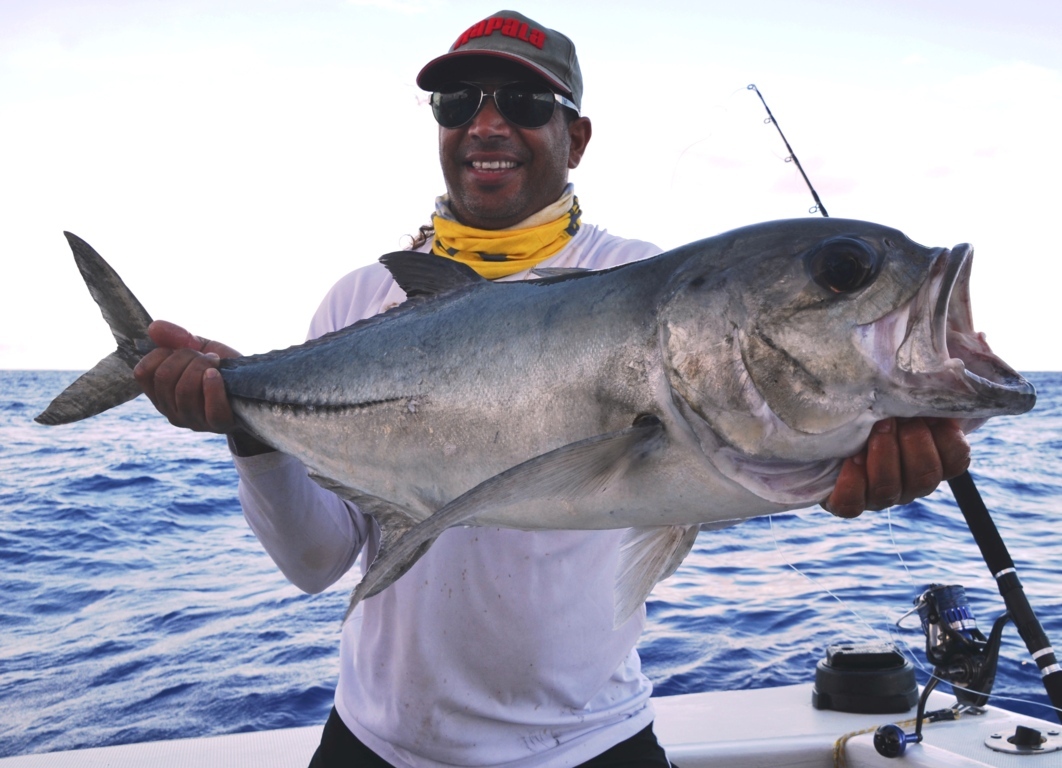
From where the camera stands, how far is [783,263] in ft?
5.28

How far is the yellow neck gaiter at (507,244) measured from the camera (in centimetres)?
270

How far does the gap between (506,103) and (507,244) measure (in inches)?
18.1

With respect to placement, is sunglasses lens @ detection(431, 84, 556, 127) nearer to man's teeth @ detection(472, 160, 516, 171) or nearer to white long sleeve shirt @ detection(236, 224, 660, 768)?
man's teeth @ detection(472, 160, 516, 171)

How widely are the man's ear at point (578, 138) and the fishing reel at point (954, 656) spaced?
2.32m

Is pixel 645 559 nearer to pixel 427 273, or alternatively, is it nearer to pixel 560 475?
pixel 560 475

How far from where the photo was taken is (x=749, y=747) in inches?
140

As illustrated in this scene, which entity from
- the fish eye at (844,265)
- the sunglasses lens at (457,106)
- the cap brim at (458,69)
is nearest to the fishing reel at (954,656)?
the fish eye at (844,265)

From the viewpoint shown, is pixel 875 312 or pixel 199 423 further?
pixel 199 423

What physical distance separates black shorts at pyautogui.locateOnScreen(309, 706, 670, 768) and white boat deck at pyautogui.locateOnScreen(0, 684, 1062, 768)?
1090 millimetres

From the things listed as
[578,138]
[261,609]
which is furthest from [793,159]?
[261,609]

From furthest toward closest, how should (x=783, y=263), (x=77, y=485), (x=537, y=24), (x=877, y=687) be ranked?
(x=77, y=485)
(x=877, y=687)
(x=537, y=24)
(x=783, y=263)

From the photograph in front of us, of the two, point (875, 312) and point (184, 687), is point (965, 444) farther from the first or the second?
point (184, 687)

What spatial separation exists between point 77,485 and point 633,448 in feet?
61.0

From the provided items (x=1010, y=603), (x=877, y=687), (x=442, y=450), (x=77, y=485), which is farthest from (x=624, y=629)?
(x=77, y=485)
